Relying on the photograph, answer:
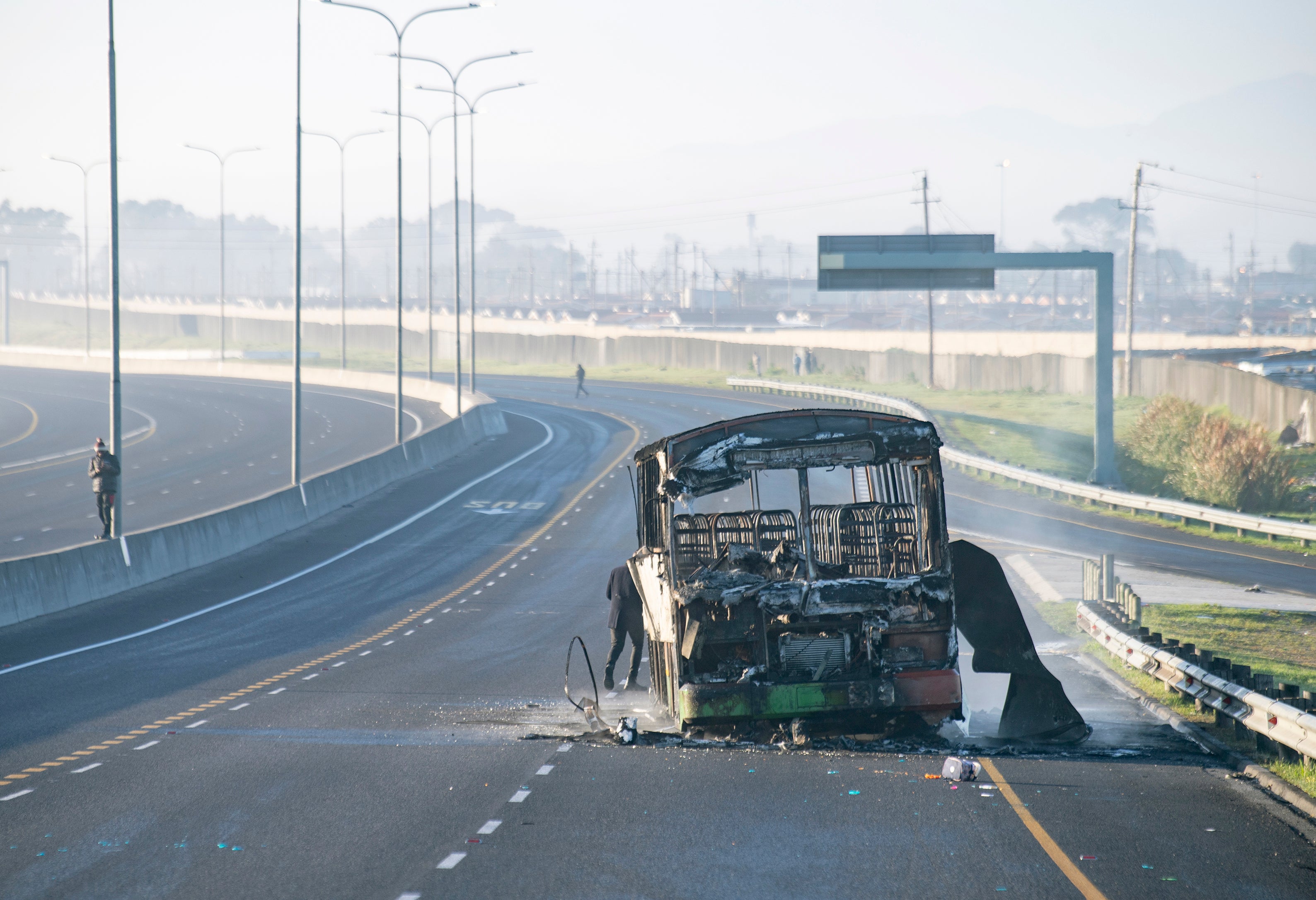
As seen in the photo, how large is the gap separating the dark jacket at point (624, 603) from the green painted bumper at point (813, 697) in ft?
12.0

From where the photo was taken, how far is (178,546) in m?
26.7

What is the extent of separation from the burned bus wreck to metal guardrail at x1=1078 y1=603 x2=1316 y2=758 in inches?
56.0

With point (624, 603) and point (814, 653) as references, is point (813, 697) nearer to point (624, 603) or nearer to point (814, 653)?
point (814, 653)

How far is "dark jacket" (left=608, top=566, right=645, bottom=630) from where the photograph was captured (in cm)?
1524

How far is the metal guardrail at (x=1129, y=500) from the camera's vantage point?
3067 centimetres

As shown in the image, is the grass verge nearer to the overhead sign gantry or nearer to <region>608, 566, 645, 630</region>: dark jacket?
<region>608, 566, 645, 630</region>: dark jacket

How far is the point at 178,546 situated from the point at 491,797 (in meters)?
18.3

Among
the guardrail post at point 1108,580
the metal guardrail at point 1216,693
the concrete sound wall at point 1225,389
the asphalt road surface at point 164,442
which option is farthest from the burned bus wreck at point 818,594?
the concrete sound wall at point 1225,389

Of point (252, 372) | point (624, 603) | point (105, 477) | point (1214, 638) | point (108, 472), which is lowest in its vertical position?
point (1214, 638)

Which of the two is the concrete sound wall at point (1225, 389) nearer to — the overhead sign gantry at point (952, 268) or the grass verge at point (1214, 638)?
the overhead sign gantry at point (952, 268)

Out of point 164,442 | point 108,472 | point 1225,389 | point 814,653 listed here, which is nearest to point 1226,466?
point 1225,389

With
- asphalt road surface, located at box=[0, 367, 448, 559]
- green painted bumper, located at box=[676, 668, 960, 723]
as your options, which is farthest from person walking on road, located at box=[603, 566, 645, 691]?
asphalt road surface, located at box=[0, 367, 448, 559]

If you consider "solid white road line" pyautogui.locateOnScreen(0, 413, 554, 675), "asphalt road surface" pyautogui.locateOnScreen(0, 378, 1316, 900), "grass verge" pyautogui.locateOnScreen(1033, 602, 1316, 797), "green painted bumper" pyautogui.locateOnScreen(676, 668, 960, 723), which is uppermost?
"green painted bumper" pyautogui.locateOnScreen(676, 668, 960, 723)

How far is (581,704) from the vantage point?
14406mm
